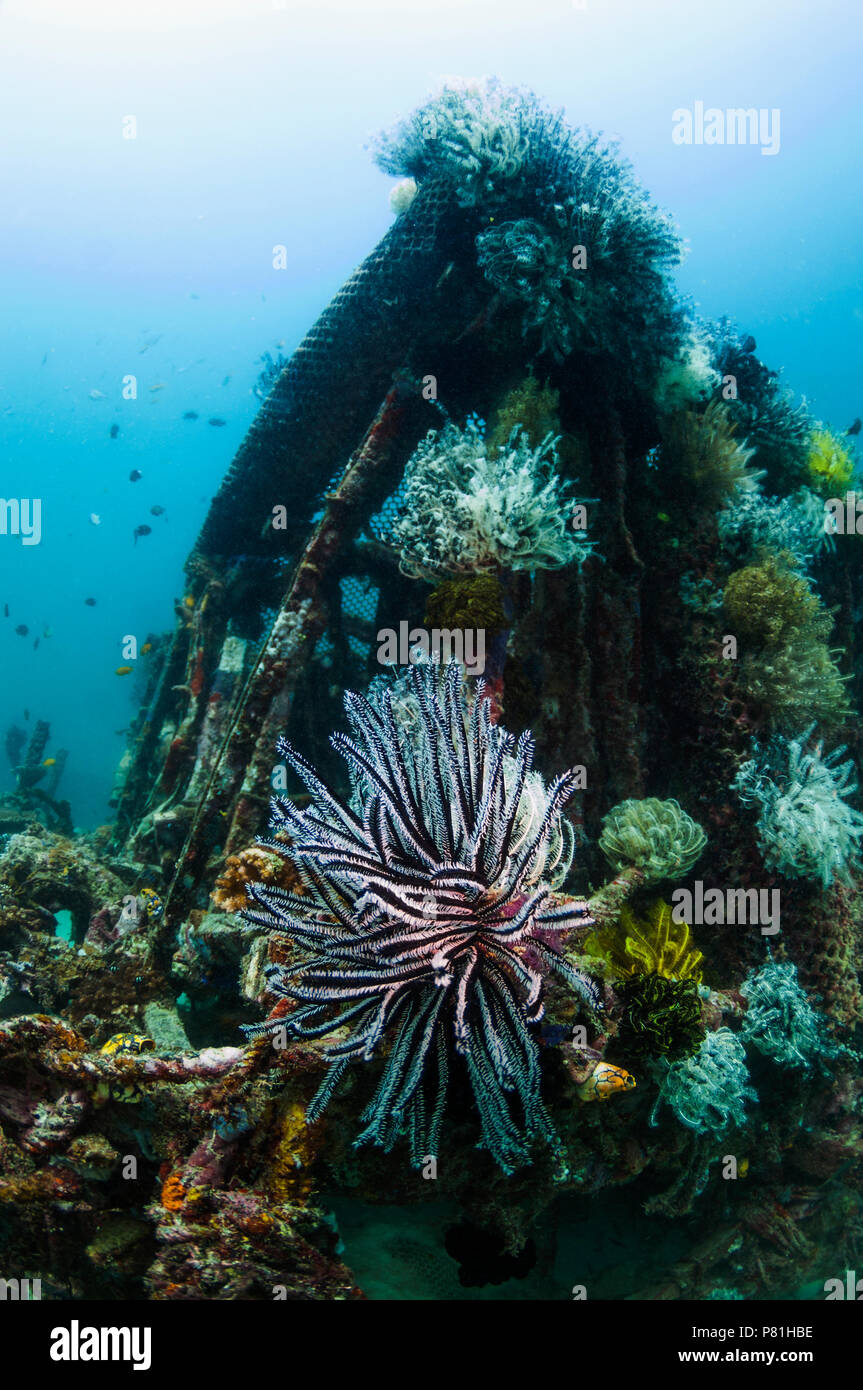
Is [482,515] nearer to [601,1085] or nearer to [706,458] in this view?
[706,458]

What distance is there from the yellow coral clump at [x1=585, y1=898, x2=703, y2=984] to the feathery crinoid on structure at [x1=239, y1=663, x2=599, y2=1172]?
4.06 ft

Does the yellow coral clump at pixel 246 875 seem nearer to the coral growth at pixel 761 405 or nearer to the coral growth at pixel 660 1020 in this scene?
the coral growth at pixel 660 1020

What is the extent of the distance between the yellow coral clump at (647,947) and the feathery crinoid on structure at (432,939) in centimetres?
124

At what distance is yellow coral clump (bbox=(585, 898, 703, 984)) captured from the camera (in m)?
3.83

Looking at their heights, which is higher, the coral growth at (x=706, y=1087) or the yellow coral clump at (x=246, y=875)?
the yellow coral clump at (x=246, y=875)

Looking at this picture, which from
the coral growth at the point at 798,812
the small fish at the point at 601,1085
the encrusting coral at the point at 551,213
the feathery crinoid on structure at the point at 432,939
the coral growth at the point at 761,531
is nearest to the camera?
the feathery crinoid on structure at the point at 432,939

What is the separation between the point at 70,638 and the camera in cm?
11731

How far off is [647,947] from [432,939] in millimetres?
2204

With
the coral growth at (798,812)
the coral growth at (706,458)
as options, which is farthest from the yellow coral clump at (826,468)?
the coral growth at (798,812)

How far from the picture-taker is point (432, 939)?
2.45 metres

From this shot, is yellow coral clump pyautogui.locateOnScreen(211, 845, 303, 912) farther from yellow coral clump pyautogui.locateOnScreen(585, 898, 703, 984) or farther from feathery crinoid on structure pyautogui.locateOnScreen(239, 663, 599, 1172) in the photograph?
yellow coral clump pyautogui.locateOnScreen(585, 898, 703, 984)

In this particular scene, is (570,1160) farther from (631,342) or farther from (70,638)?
(70,638)

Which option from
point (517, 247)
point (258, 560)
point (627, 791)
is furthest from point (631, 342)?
point (258, 560)

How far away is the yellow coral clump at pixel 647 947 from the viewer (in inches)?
151
